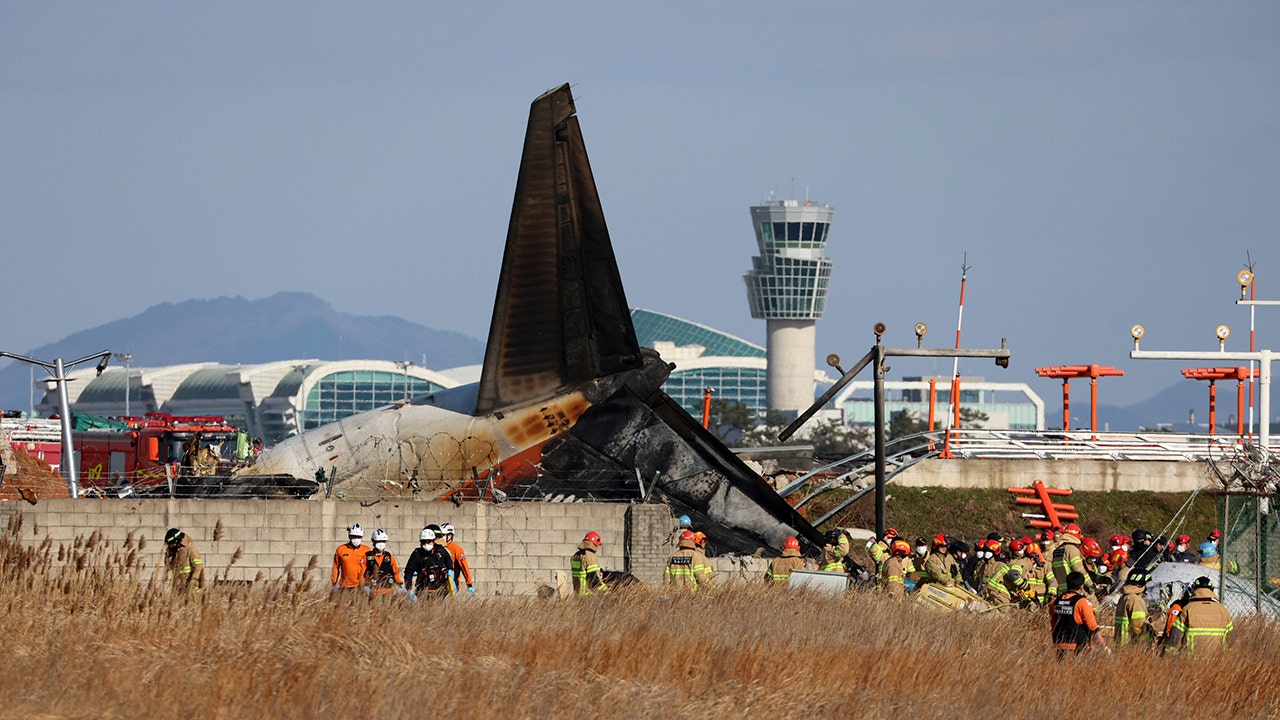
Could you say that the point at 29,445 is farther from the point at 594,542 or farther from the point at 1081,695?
the point at 1081,695

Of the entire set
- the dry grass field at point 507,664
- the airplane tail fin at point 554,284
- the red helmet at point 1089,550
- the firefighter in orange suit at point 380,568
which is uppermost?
the airplane tail fin at point 554,284

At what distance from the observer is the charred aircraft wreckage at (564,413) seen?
29422mm

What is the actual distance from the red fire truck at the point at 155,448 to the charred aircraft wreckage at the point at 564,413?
23.2 ft

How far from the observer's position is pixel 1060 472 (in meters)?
41.1

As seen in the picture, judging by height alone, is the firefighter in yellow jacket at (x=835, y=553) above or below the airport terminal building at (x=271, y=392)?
below

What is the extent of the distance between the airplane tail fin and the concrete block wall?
2975mm

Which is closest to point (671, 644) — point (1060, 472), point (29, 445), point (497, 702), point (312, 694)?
point (497, 702)

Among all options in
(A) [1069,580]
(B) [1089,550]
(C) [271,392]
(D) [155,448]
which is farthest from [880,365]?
(C) [271,392]

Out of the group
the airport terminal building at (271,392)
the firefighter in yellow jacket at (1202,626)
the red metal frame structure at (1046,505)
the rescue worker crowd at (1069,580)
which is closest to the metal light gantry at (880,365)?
the rescue worker crowd at (1069,580)

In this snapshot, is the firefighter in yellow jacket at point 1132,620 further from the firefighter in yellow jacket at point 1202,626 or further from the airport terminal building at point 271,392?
the airport terminal building at point 271,392

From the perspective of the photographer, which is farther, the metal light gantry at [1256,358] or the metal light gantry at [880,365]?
the metal light gantry at [1256,358]

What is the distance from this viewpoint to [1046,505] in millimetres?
39062

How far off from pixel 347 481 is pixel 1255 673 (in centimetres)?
1760

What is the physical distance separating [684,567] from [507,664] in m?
9.30
